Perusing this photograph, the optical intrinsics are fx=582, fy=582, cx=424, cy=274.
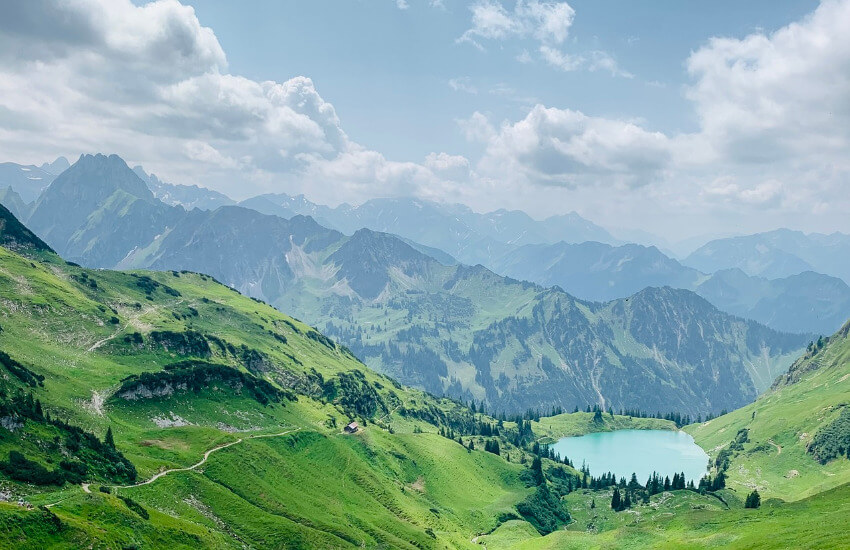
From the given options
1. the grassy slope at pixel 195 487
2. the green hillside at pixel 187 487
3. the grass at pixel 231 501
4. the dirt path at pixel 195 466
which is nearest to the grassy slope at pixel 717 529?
the grass at pixel 231 501

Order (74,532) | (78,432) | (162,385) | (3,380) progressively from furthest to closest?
(162,385) < (3,380) < (78,432) < (74,532)

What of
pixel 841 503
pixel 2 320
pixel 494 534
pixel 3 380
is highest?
pixel 841 503

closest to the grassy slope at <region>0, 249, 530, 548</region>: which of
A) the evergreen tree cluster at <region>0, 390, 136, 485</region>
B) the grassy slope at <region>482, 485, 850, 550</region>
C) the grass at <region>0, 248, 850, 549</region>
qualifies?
the grass at <region>0, 248, 850, 549</region>

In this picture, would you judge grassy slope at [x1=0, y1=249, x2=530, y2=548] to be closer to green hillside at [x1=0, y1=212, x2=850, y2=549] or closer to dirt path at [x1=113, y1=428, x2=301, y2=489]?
green hillside at [x1=0, y1=212, x2=850, y2=549]

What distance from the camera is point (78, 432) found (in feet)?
387

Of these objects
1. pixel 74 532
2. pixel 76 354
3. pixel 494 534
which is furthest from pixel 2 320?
pixel 494 534

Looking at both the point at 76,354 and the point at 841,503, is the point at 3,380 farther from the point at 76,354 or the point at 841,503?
the point at 841,503

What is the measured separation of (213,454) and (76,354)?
79.7 m

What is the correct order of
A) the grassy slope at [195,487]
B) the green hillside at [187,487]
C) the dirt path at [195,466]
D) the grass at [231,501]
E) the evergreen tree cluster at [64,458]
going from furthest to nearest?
the dirt path at [195,466] < the evergreen tree cluster at [64,458] < the green hillside at [187,487] < the grass at [231,501] < the grassy slope at [195,487]

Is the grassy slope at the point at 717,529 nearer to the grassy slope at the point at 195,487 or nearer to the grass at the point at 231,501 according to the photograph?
the grass at the point at 231,501

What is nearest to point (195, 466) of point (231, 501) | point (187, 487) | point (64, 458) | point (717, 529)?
point (187, 487)

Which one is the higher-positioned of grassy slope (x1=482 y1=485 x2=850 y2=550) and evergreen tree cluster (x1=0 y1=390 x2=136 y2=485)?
grassy slope (x1=482 y1=485 x2=850 y2=550)

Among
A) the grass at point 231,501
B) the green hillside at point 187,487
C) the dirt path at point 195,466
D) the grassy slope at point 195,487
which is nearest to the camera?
the grassy slope at point 195,487

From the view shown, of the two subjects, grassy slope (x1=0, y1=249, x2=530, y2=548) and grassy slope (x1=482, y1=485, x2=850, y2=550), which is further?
grassy slope (x1=482, y1=485, x2=850, y2=550)
